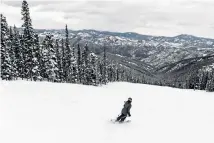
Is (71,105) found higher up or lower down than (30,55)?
lower down

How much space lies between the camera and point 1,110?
16.7 m

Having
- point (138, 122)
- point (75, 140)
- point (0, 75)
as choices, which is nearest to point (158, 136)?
point (138, 122)

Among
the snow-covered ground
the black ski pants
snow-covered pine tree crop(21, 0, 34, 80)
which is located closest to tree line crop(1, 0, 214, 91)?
snow-covered pine tree crop(21, 0, 34, 80)

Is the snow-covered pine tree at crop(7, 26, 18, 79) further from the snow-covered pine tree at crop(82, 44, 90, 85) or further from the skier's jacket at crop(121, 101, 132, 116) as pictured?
the skier's jacket at crop(121, 101, 132, 116)

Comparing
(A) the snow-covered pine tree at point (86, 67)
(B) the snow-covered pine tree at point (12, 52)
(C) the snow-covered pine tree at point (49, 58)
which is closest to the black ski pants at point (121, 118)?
(C) the snow-covered pine tree at point (49, 58)

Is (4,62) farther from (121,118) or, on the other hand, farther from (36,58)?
(121,118)

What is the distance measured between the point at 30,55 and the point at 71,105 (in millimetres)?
29326

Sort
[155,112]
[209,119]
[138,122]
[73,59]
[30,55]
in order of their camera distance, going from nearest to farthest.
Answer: [138,122], [209,119], [155,112], [30,55], [73,59]

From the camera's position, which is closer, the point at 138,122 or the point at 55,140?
the point at 55,140

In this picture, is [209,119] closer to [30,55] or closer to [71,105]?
[71,105]

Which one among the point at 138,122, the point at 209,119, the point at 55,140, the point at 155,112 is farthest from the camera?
the point at 155,112

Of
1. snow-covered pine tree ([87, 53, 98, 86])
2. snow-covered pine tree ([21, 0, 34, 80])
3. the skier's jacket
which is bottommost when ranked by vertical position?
snow-covered pine tree ([87, 53, 98, 86])

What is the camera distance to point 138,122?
18.0m

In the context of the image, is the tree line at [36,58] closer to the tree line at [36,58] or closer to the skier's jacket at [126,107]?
the tree line at [36,58]
